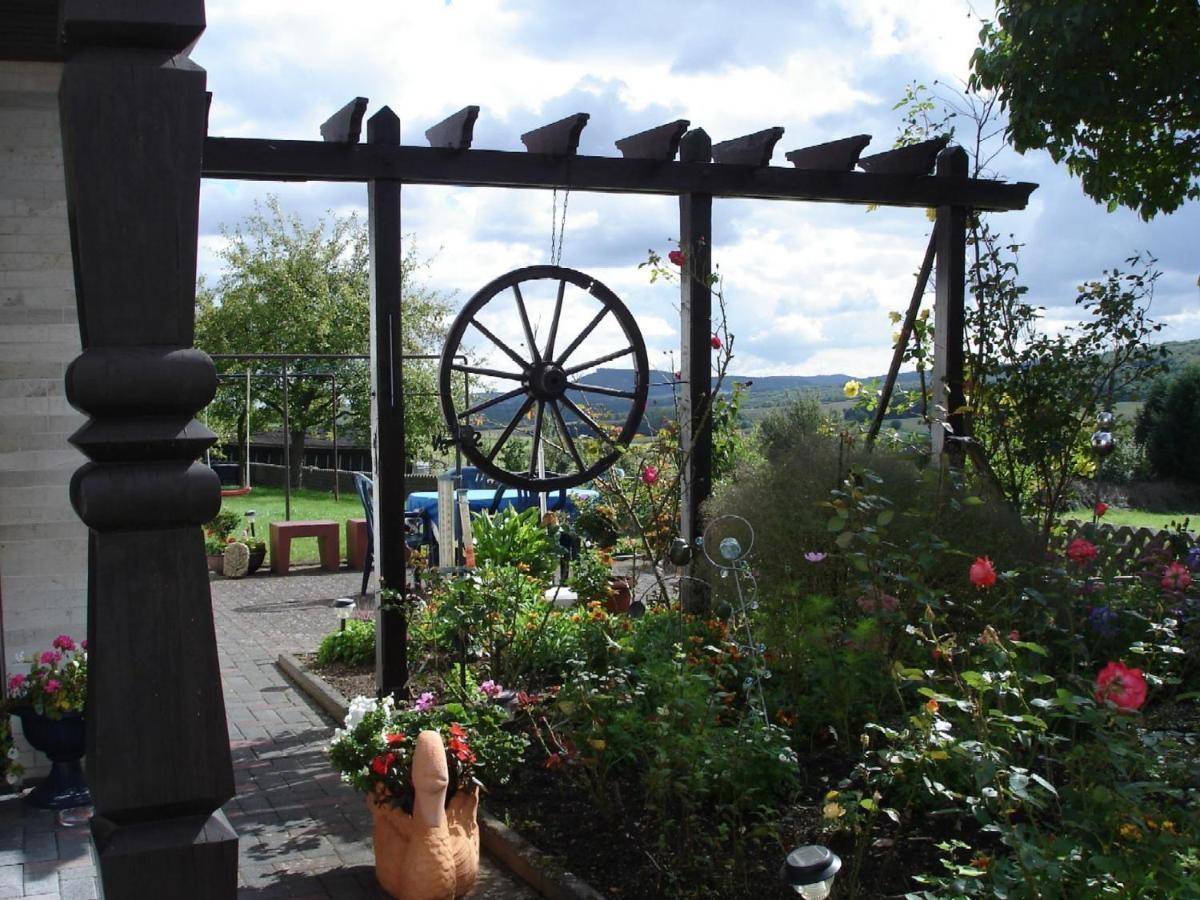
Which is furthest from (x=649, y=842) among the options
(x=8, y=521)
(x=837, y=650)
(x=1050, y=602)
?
(x=8, y=521)

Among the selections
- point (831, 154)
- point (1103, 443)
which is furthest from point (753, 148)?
point (1103, 443)

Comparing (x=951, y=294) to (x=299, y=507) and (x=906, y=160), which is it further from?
(x=299, y=507)

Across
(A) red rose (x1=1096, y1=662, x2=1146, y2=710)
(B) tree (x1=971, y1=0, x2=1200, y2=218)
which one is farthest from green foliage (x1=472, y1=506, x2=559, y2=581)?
(A) red rose (x1=1096, y1=662, x2=1146, y2=710)

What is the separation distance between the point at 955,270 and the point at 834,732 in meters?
3.63

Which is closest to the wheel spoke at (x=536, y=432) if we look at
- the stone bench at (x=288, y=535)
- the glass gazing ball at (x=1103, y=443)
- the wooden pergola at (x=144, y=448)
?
the glass gazing ball at (x=1103, y=443)

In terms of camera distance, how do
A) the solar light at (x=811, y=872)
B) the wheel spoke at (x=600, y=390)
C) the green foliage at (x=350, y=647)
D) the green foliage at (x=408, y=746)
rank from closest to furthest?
the solar light at (x=811, y=872)
the green foliage at (x=408, y=746)
the wheel spoke at (x=600, y=390)
the green foliage at (x=350, y=647)

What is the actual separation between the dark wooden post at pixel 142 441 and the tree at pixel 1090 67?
649 cm

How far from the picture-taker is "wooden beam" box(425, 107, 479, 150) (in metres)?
5.62

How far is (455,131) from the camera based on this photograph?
568 cm

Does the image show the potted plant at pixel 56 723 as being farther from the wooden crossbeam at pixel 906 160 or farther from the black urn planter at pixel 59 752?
the wooden crossbeam at pixel 906 160

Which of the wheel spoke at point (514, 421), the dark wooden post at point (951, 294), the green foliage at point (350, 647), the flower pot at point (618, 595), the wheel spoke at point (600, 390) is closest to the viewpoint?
the wheel spoke at point (514, 421)

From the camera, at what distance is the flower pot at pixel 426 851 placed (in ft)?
12.3

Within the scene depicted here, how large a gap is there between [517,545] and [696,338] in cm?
202

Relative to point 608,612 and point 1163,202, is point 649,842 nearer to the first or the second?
point 608,612
